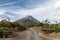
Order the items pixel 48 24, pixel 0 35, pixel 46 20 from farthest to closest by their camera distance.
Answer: pixel 48 24 < pixel 46 20 < pixel 0 35

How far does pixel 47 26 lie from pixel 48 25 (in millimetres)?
955

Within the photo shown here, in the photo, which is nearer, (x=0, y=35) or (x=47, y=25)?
(x=0, y=35)

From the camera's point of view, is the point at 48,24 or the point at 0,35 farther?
the point at 48,24

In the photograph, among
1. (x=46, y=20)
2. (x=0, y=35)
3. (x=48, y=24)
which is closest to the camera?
(x=0, y=35)

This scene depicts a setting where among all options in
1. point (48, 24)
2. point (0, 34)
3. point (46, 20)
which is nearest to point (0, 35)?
point (0, 34)

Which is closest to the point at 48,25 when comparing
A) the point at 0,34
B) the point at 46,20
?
the point at 46,20

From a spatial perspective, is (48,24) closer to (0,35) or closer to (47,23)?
(47,23)

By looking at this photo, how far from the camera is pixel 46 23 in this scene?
46219 mm

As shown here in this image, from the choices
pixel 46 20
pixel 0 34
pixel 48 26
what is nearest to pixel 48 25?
pixel 48 26

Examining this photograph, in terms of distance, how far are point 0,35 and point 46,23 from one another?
20214 mm

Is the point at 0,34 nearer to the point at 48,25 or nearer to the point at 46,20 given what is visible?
the point at 46,20

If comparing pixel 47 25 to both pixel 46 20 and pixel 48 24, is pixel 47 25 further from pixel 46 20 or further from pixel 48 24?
pixel 46 20

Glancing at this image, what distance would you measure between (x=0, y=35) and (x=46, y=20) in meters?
17.8

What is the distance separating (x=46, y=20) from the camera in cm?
4362
